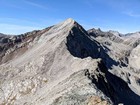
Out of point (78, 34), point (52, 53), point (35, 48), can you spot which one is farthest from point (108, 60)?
point (52, 53)

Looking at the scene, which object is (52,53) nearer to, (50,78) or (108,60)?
(50,78)

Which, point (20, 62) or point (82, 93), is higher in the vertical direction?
point (20, 62)

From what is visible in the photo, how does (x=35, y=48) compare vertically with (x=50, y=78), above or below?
above

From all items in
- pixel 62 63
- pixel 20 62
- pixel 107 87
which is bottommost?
pixel 107 87

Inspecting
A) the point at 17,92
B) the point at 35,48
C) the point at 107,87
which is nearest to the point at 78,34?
the point at 35,48

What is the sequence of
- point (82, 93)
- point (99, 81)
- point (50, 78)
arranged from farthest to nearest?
point (50, 78)
point (99, 81)
point (82, 93)

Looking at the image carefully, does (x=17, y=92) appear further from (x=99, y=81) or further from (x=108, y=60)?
(x=108, y=60)

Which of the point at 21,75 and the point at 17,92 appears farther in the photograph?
the point at 21,75

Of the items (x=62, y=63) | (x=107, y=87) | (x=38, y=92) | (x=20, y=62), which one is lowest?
(x=107, y=87)

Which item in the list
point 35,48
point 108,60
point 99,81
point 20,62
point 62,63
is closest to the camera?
point 99,81
